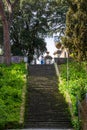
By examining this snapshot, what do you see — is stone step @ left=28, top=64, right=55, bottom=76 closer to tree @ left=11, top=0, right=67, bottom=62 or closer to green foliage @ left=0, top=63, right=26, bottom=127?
green foliage @ left=0, top=63, right=26, bottom=127

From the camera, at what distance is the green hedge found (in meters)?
29.5

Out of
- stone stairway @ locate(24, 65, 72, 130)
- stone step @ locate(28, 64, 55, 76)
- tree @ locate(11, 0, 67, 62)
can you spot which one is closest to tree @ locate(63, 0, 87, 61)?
stone stairway @ locate(24, 65, 72, 130)

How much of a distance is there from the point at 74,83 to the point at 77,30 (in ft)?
14.2

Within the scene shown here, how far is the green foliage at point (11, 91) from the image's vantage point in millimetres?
28984

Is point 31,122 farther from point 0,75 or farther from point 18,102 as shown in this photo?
point 0,75

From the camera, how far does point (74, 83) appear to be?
35031 millimetres

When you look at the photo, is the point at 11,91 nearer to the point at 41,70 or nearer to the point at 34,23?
the point at 41,70

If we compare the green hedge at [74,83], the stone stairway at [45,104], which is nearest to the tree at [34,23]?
the green hedge at [74,83]

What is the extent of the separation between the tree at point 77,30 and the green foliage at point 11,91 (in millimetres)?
4624

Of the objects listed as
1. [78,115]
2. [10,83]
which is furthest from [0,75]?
[78,115]

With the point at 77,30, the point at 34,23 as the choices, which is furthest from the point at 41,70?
the point at 34,23

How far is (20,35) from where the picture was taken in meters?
57.9

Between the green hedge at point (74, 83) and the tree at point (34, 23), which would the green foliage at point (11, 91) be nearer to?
the green hedge at point (74, 83)

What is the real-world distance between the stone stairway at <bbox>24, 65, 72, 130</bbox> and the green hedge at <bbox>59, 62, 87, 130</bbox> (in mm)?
588
